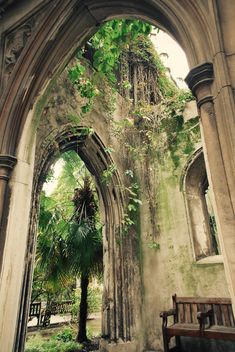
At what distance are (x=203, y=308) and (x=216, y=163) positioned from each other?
3.81m

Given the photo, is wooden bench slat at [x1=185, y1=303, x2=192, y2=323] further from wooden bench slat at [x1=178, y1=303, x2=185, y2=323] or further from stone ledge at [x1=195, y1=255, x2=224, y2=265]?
stone ledge at [x1=195, y1=255, x2=224, y2=265]

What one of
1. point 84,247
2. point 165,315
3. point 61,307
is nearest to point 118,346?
point 165,315

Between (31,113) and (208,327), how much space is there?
406cm

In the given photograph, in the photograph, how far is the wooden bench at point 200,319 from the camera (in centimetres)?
388

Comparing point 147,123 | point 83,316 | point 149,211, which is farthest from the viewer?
point 147,123

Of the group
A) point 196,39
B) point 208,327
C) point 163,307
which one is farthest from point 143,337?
point 196,39

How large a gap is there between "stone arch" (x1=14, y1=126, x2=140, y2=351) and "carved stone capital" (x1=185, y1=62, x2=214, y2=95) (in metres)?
2.78

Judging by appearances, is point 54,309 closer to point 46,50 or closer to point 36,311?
point 36,311

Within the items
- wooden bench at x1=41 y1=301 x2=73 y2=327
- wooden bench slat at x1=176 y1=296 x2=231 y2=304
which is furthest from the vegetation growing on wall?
wooden bench at x1=41 y1=301 x2=73 y2=327

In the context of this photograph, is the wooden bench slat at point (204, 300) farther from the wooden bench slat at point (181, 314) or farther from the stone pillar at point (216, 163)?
the stone pillar at point (216, 163)

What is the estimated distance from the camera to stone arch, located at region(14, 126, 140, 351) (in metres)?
4.36

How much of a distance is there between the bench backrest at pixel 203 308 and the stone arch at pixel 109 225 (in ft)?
3.01

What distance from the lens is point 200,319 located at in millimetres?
3949

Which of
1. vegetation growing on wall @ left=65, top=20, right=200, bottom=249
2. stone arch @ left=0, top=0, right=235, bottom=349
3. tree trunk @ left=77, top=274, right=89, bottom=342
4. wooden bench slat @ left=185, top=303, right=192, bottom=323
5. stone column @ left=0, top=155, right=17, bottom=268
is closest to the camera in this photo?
stone arch @ left=0, top=0, right=235, bottom=349
